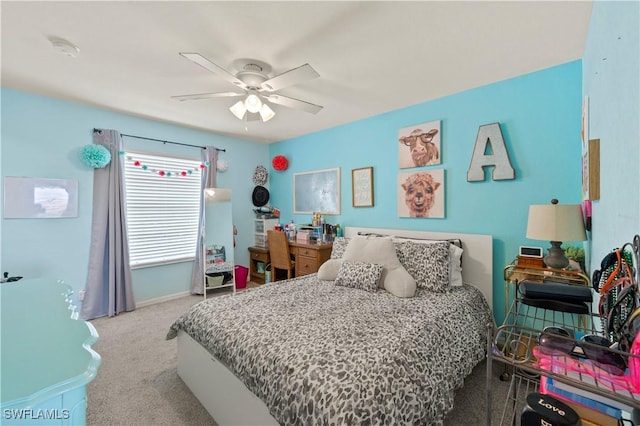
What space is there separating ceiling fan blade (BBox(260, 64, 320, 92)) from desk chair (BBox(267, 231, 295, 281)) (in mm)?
2268

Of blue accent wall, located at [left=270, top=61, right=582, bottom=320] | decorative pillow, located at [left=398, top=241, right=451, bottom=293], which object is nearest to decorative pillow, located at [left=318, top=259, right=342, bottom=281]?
decorative pillow, located at [left=398, top=241, right=451, bottom=293]

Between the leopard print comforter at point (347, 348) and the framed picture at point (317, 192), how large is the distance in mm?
1909

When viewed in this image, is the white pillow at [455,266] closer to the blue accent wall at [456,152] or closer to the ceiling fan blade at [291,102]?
the blue accent wall at [456,152]

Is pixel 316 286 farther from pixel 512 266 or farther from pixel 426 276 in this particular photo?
pixel 512 266

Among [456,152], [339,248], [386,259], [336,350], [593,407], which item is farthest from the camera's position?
[339,248]

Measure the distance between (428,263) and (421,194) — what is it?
936 millimetres

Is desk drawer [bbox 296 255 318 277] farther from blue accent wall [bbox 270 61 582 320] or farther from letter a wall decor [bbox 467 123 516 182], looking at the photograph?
letter a wall decor [bbox 467 123 516 182]

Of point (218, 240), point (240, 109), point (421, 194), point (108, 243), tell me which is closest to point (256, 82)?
point (240, 109)

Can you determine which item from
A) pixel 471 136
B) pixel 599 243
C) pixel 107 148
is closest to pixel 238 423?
pixel 599 243

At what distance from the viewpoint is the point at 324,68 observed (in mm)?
2326

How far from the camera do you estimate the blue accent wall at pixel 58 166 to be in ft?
9.14

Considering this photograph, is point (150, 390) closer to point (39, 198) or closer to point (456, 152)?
point (39, 198)

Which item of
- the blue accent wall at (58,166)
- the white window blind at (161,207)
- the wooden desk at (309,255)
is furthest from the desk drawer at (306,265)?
the blue accent wall at (58,166)

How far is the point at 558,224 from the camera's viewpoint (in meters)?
1.85
